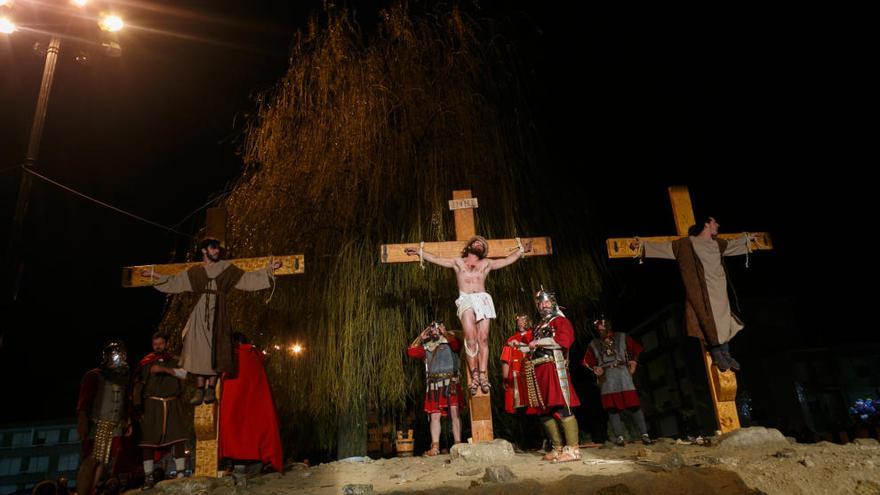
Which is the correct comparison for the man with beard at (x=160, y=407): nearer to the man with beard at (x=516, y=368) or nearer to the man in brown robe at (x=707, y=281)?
the man with beard at (x=516, y=368)

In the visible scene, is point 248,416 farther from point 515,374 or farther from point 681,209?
point 681,209

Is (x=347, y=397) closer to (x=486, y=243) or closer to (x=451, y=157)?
(x=486, y=243)

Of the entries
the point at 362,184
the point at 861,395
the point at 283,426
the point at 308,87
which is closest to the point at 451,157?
the point at 362,184

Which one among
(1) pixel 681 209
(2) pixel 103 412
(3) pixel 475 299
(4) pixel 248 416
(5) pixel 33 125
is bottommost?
(4) pixel 248 416

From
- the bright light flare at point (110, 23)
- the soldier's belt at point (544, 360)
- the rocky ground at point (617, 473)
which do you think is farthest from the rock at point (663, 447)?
the bright light flare at point (110, 23)

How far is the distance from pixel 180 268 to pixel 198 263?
0.20 meters

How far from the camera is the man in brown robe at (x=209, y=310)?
5.01 m

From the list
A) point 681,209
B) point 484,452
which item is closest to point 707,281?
point 681,209

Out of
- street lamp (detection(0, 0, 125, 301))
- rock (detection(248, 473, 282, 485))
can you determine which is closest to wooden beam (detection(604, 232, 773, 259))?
rock (detection(248, 473, 282, 485))

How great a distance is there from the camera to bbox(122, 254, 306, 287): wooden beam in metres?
5.45

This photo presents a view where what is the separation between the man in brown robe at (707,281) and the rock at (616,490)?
2.61 meters

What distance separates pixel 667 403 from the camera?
27.5m

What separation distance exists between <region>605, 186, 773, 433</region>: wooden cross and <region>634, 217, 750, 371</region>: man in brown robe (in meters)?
0.11

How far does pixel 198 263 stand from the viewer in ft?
18.0
